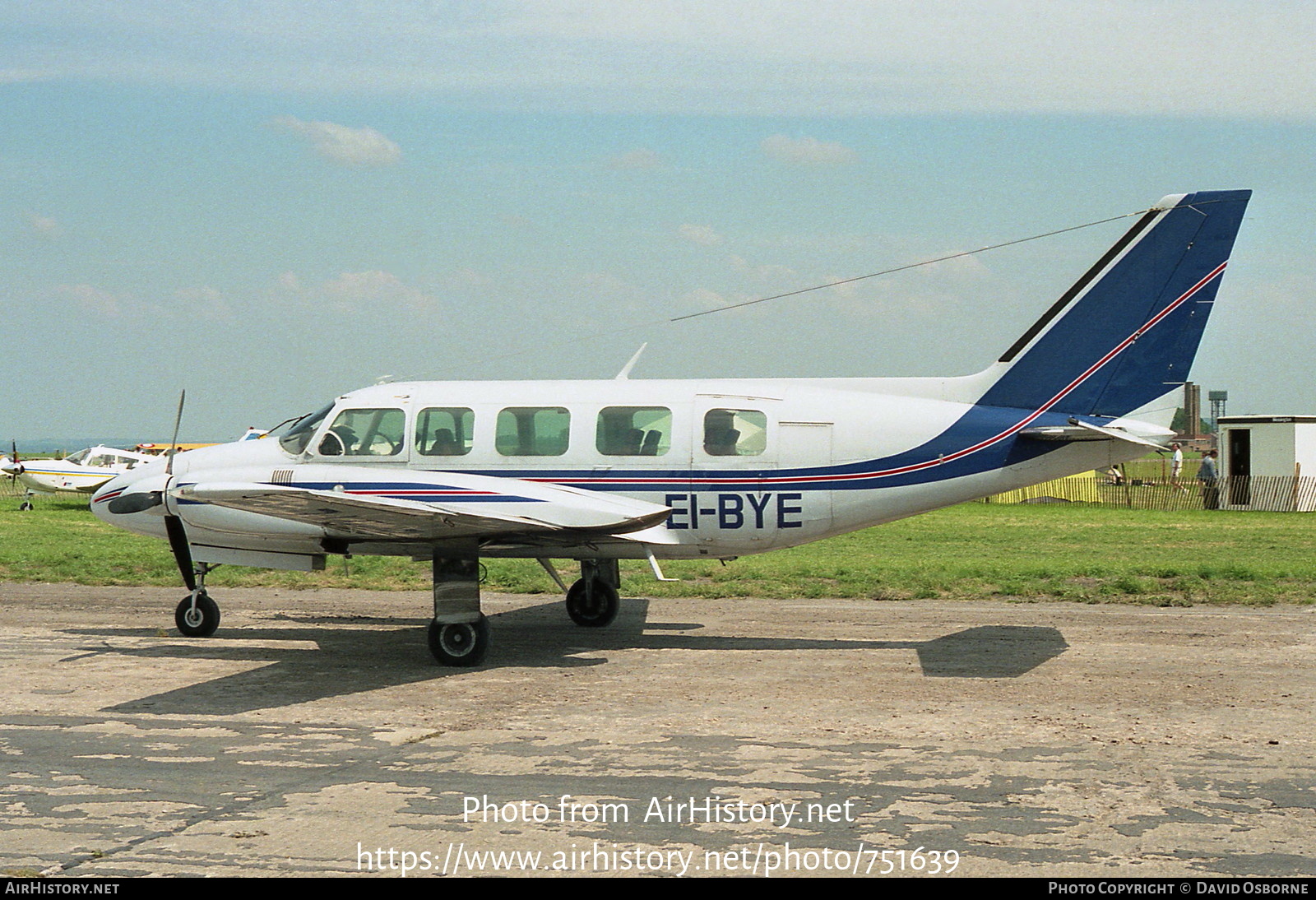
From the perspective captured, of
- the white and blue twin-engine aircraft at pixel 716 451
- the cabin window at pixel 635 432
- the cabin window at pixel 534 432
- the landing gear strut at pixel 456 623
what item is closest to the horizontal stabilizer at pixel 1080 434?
the white and blue twin-engine aircraft at pixel 716 451

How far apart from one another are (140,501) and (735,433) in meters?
6.97

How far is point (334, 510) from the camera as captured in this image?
1201 cm

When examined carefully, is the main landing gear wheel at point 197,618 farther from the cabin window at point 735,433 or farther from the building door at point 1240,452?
the building door at point 1240,452

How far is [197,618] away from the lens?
15078mm

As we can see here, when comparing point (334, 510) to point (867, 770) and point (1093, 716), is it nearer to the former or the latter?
point (867, 770)

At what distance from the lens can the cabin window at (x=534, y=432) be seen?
1424cm

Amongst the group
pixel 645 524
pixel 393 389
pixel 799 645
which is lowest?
pixel 799 645

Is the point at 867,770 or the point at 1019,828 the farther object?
the point at 867,770

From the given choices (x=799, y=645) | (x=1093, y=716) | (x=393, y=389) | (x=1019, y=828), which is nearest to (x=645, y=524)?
(x=799, y=645)

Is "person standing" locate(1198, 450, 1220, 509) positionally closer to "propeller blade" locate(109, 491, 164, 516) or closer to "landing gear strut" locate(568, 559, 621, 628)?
"landing gear strut" locate(568, 559, 621, 628)

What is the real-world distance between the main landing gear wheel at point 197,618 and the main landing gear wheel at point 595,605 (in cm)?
447

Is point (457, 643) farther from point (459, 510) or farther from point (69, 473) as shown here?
point (69, 473)

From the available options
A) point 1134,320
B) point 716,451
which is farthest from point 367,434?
point 1134,320
